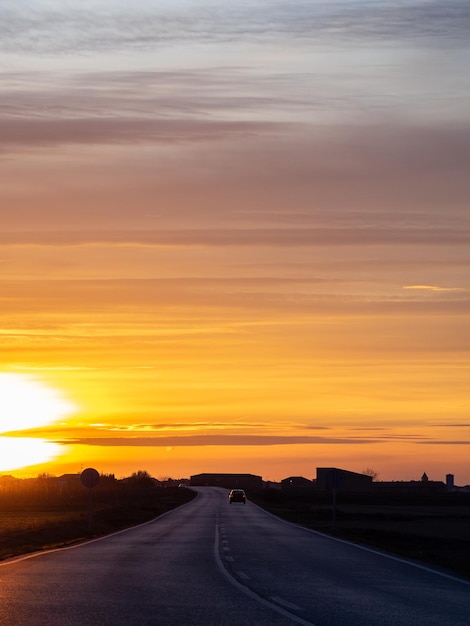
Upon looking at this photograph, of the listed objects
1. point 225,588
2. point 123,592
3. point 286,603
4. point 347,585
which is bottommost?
point 286,603

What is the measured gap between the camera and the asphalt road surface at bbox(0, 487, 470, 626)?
14.7 m

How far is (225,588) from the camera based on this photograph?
19.0m

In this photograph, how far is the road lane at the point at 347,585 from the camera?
1508cm

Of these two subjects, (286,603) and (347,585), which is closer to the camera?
(286,603)

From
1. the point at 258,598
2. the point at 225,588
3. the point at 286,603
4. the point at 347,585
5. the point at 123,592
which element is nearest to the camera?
the point at 286,603

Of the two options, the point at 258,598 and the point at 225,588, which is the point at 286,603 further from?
the point at 225,588

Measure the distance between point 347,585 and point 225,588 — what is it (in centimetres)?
264

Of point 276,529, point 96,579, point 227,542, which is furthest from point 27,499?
point 96,579

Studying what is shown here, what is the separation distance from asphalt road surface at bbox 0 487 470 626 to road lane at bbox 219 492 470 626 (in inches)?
0.8

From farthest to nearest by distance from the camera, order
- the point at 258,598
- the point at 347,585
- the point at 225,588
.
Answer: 1. the point at 347,585
2. the point at 225,588
3. the point at 258,598

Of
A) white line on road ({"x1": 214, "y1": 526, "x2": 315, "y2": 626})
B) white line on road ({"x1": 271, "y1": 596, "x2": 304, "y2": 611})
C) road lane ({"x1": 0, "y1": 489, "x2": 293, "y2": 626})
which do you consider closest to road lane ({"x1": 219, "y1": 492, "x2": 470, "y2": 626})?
white line on road ({"x1": 271, "y1": 596, "x2": 304, "y2": 611})

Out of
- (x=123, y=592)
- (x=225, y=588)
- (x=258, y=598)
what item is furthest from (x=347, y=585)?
(x=123, y=592)

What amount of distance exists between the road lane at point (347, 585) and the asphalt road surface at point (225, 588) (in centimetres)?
2

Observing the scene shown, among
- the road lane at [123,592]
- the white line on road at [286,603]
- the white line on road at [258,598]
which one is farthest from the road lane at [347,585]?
the road lane at [123,592]
